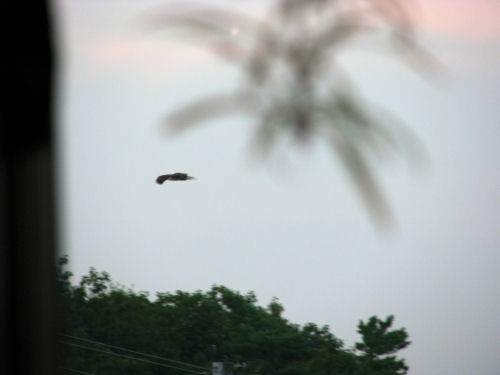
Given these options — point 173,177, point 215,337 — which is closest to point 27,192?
point 173,177

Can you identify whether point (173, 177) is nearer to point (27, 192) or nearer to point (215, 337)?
point (27, 192)

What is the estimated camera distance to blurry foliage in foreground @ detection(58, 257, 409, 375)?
1495 centimetres

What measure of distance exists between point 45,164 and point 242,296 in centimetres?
1751

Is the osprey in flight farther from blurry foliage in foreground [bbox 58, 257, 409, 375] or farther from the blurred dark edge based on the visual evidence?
blurry foliage in foreground [bbox 58, 257, 409, 375]

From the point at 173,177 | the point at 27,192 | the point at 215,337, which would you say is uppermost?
the point at 215,337

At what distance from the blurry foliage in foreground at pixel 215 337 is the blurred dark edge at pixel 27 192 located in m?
13.4

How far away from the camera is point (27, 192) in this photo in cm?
114

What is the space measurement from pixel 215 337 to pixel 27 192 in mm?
16176

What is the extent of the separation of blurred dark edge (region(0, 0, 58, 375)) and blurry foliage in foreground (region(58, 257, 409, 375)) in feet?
43.8

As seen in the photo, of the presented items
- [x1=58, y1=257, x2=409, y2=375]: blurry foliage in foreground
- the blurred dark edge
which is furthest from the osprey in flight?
[x1=58, y1=257, x2=409, y2=375]: blurry foliage in foreground

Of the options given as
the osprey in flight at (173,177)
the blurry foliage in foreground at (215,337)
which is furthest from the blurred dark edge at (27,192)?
the blurry foliage in foreground at (215,337)

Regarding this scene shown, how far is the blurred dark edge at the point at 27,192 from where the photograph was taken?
1116 millimetres

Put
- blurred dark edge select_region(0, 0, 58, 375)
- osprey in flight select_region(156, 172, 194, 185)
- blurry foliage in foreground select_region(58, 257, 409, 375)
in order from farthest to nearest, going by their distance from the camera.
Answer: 1. blurry foliage in foreground select_region(58, 257, 409, 375)
2. osprey in flight select_region(156, 172, 194, 185)
3. blurred dark edge select_region(0, 0, 58, 375)

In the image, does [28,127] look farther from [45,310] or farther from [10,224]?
[45,310]
